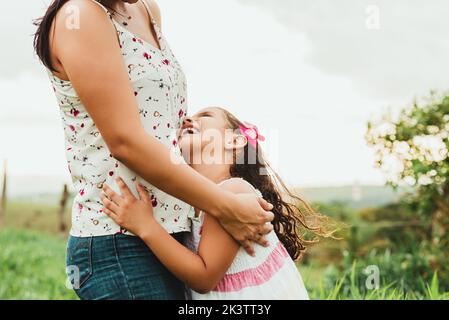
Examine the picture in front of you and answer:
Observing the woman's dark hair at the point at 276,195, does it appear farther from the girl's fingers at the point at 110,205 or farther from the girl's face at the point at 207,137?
the girl's fingers at the point at 110,205

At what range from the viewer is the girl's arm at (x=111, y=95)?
160 cm

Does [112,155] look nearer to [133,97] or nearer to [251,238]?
[133,97]

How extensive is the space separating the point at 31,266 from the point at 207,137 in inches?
200

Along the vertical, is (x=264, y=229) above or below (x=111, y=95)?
below

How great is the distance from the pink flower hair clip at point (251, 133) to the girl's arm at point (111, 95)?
2.06 feet

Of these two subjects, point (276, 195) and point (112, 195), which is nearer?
point (112, 195)

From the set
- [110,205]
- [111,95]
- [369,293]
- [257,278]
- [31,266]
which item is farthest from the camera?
[31,266]

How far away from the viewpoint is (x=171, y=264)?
68.8 inches

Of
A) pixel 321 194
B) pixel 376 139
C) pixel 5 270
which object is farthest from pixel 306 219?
pixel 321 194

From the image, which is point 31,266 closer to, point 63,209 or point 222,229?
point 63,209

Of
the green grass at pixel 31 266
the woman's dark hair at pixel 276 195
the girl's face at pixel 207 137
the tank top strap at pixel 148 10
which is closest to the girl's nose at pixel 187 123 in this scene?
the girl's face at pixel 207 137

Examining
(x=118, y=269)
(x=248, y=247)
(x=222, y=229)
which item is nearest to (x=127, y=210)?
(x=118, y=269)

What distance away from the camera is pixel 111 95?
1610 millimetres

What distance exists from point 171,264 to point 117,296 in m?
0.16
